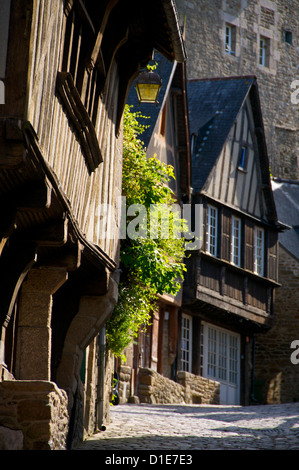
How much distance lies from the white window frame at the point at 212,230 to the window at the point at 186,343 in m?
1.63

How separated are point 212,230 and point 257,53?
1720 cm

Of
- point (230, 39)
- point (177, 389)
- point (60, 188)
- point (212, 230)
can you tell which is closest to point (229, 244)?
point (212, 230)

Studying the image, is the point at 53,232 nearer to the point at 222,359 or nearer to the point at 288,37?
the point at 222,359

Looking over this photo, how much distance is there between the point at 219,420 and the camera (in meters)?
14.4

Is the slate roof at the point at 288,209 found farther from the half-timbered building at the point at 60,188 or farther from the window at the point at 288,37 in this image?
the half-timbered building at the point at 60,188

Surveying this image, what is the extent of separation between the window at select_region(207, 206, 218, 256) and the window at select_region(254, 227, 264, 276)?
182cm

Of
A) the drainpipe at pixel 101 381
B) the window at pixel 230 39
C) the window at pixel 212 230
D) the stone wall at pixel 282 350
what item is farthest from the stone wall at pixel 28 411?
the window at pixel 230 39

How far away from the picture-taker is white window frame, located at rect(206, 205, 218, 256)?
21.9 m

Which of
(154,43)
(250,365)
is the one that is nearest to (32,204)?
(154,43)

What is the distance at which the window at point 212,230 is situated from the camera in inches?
864

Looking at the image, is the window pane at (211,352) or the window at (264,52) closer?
the window pane at (211,352)

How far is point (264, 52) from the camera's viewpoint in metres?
38.4

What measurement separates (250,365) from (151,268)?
12223mm
